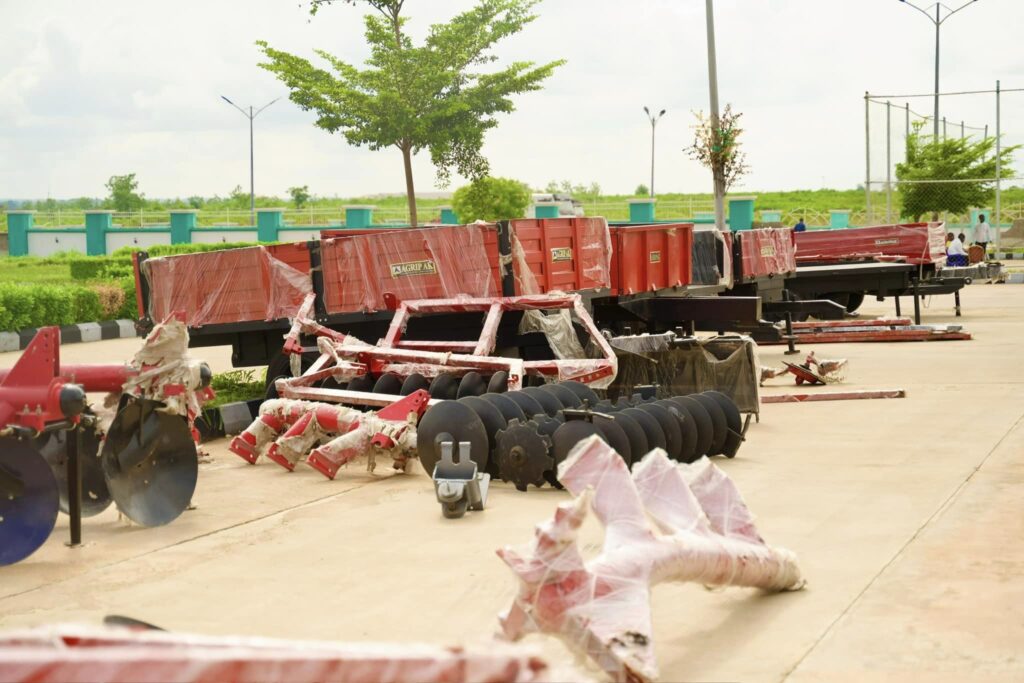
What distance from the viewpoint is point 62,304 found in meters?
23.8

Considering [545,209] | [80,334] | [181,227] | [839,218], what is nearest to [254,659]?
[80,334]

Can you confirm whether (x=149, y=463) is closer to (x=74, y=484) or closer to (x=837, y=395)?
(x=74, y=484)

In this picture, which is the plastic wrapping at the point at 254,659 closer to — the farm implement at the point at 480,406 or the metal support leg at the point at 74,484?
the metal support leg at the point at 74,484

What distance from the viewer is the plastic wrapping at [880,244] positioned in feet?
77.7

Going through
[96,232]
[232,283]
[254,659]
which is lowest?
[254,659]

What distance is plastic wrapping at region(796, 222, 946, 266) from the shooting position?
23.7 meters

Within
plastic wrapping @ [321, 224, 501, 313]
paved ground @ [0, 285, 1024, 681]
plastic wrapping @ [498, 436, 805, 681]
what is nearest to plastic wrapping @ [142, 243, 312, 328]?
plastic wrapping @ [321, 224, 501, 313]

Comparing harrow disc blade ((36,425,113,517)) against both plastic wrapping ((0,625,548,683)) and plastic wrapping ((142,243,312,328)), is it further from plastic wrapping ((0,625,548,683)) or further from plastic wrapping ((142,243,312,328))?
plastic wrapping ((0,625,548,683))

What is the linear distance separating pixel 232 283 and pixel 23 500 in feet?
21.2

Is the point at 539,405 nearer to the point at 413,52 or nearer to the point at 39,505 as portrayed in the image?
the point at 39,505

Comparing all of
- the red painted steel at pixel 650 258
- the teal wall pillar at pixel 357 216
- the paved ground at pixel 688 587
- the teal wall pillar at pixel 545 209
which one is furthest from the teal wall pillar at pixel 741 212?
the paved ground at pixel 688 587

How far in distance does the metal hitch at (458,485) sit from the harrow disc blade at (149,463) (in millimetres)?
1471

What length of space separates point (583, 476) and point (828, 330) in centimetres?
1603

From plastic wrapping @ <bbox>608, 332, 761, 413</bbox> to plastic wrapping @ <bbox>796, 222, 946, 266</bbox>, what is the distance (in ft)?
42.2
